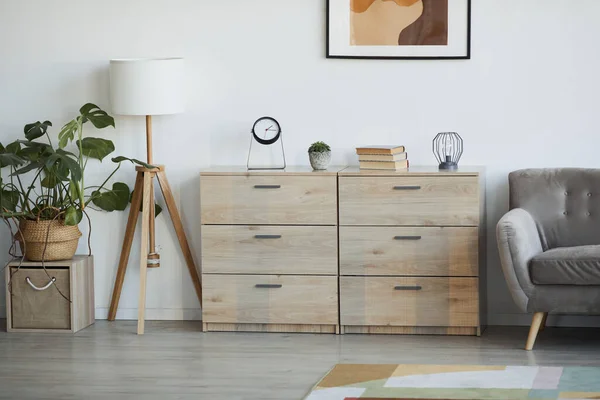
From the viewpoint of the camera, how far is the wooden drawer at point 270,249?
4605 mm

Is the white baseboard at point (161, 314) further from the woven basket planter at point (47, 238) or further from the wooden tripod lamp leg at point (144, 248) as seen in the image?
the woven basket planter at point (47, 238)

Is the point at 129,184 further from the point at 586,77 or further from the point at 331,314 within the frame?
the point at 586,77

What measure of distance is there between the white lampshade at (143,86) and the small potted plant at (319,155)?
75 cm

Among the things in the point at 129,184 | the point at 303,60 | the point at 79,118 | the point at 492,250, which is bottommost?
the point at 492,250

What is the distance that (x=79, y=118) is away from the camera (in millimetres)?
4766

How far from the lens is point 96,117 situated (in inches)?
189

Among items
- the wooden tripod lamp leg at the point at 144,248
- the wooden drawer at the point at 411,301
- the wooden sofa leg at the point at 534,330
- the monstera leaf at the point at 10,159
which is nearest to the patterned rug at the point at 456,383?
the wooden sofa leg at the point at 534,330

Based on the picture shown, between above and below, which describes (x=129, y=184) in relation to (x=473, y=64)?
below

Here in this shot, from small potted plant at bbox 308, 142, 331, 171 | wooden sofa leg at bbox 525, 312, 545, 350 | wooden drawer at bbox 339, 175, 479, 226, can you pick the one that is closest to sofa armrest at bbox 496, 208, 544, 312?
wooden sofa leg at bbox 525, 312, 545, 350

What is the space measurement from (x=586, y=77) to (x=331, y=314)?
1.72 metres

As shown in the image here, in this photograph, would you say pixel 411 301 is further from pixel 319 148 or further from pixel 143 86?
pixel 143 86

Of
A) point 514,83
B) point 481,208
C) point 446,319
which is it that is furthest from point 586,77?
point 446,319

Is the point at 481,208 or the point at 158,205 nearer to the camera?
the point at 481,208

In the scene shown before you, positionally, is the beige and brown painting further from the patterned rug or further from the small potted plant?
the patterned rug
